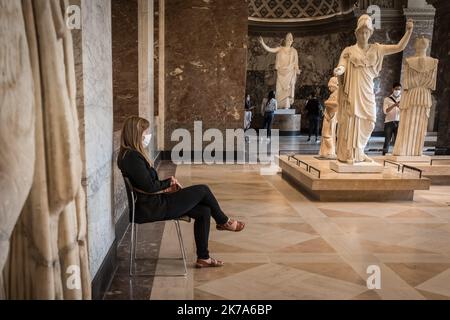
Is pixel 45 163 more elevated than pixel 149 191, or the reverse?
pixel 45 163

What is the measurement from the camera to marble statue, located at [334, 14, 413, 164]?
6656 mm

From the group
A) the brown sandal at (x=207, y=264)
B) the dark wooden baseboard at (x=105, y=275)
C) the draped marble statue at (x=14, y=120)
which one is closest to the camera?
the draped marble statue at (x=14, y=120)

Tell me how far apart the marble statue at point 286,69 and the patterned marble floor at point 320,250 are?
33.3 feet

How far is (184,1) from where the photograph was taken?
10.1m

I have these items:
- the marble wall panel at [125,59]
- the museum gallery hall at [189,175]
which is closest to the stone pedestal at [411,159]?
the museum gallery hall at [189,175]

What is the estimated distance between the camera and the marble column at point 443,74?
35.5 feet

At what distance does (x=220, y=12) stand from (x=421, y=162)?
5.43 metres

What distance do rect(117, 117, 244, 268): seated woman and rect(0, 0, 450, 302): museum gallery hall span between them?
0.01m

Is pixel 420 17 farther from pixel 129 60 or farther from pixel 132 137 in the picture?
pixel 132 137

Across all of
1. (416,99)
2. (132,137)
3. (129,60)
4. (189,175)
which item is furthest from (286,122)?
(132,137)

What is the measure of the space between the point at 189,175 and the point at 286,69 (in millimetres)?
9331

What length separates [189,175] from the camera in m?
8.30

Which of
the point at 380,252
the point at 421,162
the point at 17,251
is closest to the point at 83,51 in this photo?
the point at 17,251

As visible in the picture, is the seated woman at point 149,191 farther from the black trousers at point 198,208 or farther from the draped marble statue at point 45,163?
the draped marble statue at point 45,163
